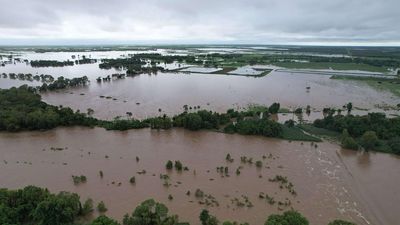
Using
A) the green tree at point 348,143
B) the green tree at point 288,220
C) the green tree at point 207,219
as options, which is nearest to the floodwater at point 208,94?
the green tree at point 348,143

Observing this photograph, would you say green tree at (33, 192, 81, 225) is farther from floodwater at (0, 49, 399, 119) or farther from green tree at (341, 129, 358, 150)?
green tree at (341, 129, 358, 150)

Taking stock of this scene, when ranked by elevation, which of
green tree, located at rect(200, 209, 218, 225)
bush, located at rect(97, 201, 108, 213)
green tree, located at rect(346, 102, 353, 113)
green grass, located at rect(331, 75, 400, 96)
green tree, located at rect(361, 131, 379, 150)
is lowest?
bush, located at rect(97, 201, 108, 213)

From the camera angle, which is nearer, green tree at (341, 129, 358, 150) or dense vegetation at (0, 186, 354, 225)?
dense vegetation at (0, 186, 354, 225)

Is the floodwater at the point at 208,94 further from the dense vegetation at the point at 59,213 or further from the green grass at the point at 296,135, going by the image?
the dense vegetation at the point at 59,213

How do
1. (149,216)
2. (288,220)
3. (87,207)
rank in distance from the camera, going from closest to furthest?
(288,220)
(149,216)
(87,207)

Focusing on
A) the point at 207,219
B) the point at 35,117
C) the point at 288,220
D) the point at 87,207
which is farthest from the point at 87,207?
the point at 35,117

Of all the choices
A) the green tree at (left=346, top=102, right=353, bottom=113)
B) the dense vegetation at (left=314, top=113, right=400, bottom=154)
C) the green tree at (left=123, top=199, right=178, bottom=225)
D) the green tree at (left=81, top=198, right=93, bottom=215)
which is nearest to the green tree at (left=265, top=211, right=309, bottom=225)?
the green tree at (left=123, top=199, right=178, bottom=225)

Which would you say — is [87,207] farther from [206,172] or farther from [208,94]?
[208,94]

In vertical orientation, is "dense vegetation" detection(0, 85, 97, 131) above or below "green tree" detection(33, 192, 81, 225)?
above
